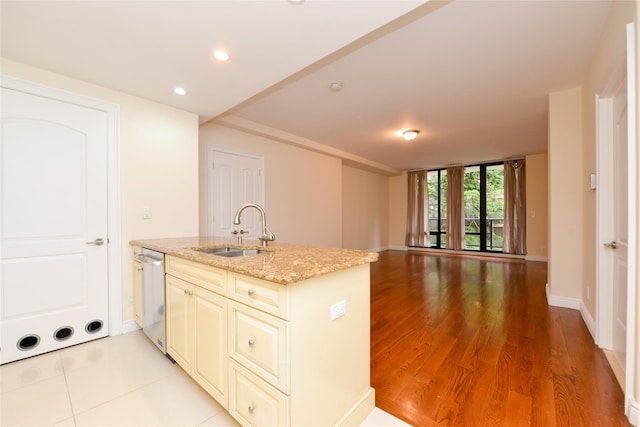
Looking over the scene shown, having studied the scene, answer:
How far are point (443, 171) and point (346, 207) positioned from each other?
3408mm

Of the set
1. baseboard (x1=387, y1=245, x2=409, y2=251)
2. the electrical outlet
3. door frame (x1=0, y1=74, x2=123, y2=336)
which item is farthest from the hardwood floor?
baseboard (x1=387, y1=245, x2=409, y2=251)

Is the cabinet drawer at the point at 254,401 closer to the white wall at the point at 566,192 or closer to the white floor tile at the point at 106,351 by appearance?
the white floor tile at the point at 106,351

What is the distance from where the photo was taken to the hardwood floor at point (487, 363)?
1522 millimetres

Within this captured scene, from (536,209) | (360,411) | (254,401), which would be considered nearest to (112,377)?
(254,401)

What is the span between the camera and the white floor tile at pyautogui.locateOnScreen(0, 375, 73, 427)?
147 centimetres

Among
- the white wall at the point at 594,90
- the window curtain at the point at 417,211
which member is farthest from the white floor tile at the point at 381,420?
the window curtain at the point at 417,211

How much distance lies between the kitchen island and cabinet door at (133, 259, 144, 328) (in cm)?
108

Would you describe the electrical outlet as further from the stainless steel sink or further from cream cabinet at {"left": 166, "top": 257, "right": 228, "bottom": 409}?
the stainless steel sink

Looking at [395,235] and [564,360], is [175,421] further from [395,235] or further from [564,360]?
[395,235]

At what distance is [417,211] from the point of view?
8141mm

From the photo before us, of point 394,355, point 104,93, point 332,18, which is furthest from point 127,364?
point 332,18

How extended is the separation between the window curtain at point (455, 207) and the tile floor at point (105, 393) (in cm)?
696

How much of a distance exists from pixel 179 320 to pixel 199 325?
32 cm

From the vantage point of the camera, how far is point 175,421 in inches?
57.5
